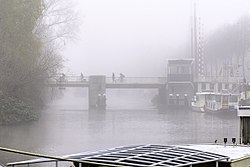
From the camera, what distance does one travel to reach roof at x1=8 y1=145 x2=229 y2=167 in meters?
7.57

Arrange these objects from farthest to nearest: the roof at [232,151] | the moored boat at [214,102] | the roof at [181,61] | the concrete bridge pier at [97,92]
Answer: the roof at [181,61], the concrete bridge pier at [97,92], the moored boat at [214,102], the roof at [232,151]

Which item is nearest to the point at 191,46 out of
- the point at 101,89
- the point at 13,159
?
the point at 101,89

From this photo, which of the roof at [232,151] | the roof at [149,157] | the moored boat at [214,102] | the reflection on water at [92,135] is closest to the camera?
the roof at [149,157]

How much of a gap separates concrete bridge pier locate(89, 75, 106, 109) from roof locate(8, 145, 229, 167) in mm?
48654

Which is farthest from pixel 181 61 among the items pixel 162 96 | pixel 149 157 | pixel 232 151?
pixel 149 157

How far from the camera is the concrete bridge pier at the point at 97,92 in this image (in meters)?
58.3

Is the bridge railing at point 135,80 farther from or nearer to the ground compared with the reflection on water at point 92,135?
farther from the ground

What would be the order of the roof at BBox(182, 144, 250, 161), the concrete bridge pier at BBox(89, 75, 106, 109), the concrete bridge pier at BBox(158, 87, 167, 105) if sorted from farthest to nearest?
the concrete bridge pier at BBox(158, 87, 167, 105) < the concrete bridge pier at BBox(89, 75, 106, 109) < the roof at BBox(182, 144, 250, 161)

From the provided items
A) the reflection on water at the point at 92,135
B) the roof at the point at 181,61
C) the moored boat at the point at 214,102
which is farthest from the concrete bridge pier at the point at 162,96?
the reflection on water at the point at 92,135

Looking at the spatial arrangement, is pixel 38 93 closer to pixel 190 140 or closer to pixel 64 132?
pixel 64 132

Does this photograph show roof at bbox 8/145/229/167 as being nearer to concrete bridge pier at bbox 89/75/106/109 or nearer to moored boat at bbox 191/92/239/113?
moored boat at bbox 191/92/239/113

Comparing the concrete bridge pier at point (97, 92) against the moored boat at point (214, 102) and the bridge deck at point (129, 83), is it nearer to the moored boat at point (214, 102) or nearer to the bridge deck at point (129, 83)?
the bridge deck at point (129, 83)

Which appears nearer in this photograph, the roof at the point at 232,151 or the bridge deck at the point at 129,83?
the roof at the point at 232,151

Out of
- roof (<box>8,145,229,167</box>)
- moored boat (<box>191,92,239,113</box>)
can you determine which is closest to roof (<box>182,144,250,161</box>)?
roof (<box>8,145,229,167</box>)
